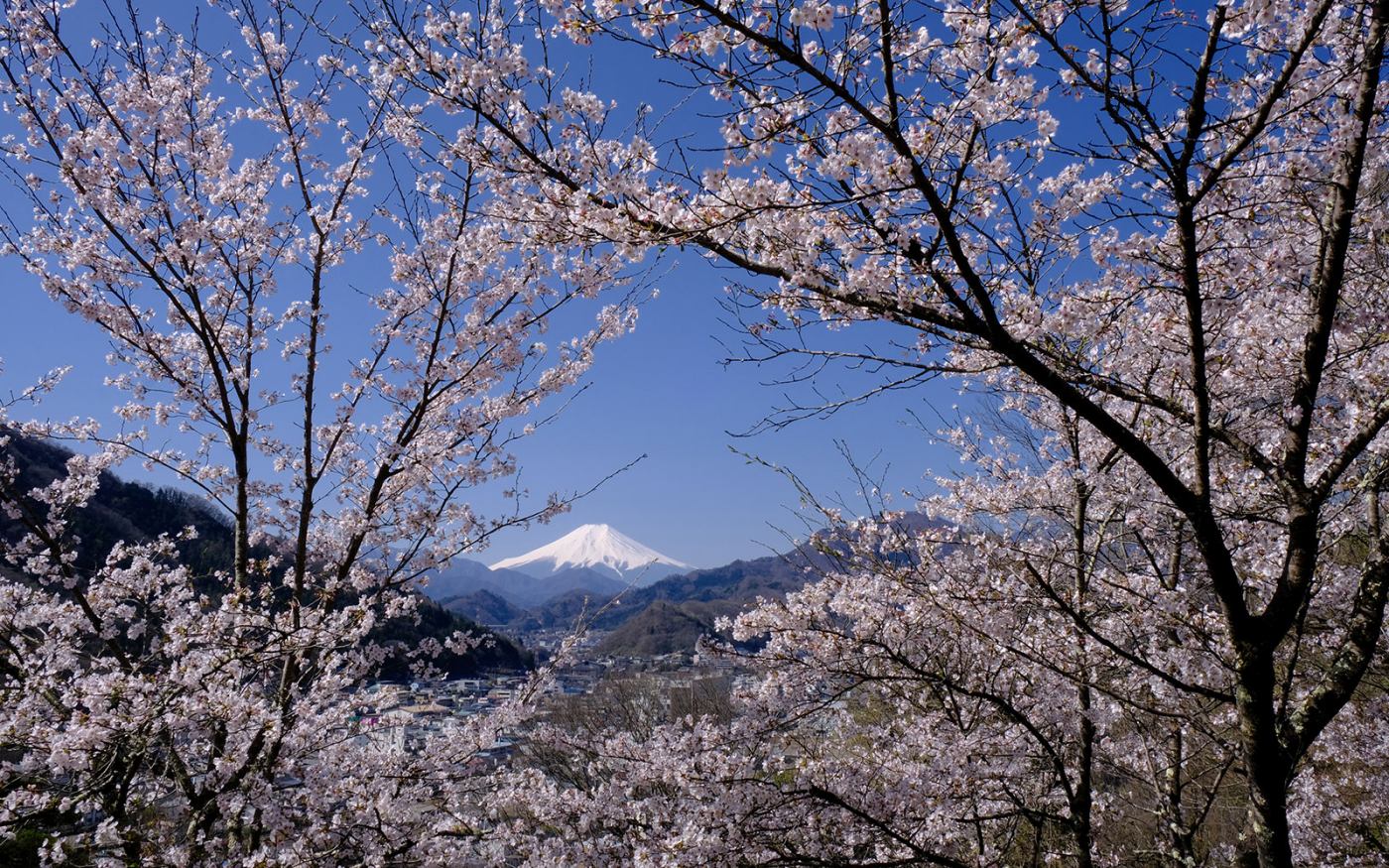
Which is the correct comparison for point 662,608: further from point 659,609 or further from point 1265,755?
point 1265,755

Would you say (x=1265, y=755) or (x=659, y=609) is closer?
(x=1265, y=755)

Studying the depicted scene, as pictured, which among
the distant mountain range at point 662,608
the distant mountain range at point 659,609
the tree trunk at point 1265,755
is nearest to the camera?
the tree trunk at point 1265,755

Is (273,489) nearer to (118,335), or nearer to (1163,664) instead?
(118,335)

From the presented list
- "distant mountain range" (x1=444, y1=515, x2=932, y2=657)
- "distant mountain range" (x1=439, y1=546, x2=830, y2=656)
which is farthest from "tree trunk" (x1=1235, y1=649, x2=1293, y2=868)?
"distant mountain range" (x1=439, y1=546, x2=830, y2=656)

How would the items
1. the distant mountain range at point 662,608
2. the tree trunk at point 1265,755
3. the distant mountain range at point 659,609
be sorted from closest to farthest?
the tree trunk at point 1265,755, the distant mountain range at point 662,608, the distant mountain range at point 659,609

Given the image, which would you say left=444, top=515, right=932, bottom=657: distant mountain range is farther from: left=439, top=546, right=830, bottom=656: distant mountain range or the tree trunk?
the tree trunk

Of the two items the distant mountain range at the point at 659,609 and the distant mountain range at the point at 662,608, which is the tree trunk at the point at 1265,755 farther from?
the distant mountain range at the point at 659,609

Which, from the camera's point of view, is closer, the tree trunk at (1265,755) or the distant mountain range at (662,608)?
the tree trunk at (1265,755)

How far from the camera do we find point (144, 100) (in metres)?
5.09

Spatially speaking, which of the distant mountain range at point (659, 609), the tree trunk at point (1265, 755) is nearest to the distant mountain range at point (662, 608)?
the distant mountain range at point (659, 609)

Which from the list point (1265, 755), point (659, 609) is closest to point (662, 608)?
point (659, 609)

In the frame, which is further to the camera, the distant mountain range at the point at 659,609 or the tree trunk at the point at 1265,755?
the distant mountain range at the point at 659,609

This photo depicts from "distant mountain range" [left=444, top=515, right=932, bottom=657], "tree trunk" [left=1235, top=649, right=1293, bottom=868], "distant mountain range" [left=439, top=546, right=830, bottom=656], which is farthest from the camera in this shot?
"distant mountain range" [left=439, top=546, right=830, bottom=656]

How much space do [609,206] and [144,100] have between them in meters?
4.36
